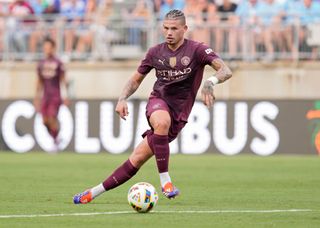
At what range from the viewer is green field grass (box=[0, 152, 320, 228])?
1077 centimetres

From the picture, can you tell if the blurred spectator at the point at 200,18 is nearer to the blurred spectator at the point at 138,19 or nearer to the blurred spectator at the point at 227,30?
the blurred spectator at the point at 227,30

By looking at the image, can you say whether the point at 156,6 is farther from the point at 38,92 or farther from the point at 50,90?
the point at 38,92

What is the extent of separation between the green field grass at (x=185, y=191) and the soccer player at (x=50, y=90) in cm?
152

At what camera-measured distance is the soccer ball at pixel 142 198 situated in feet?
37.8

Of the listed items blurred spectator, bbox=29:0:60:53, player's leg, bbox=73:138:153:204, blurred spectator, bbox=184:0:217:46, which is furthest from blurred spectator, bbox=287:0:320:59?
player's leg, bbox=73:138:153:204

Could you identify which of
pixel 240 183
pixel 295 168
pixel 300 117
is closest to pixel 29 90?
pixel 300 117

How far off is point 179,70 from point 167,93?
31 centimetres

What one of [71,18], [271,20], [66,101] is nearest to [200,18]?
[271,20]

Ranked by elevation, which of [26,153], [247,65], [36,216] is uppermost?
[36,216]

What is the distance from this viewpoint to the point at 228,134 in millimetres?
25297

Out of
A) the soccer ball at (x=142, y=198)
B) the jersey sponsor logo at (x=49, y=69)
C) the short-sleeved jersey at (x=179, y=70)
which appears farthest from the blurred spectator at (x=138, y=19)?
the soccer ball at (x=142, y=198)

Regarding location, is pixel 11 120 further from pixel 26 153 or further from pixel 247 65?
pixel 247 65

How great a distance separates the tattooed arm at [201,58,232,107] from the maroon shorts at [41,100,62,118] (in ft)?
45.5

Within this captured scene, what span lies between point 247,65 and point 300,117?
8.49 ft
